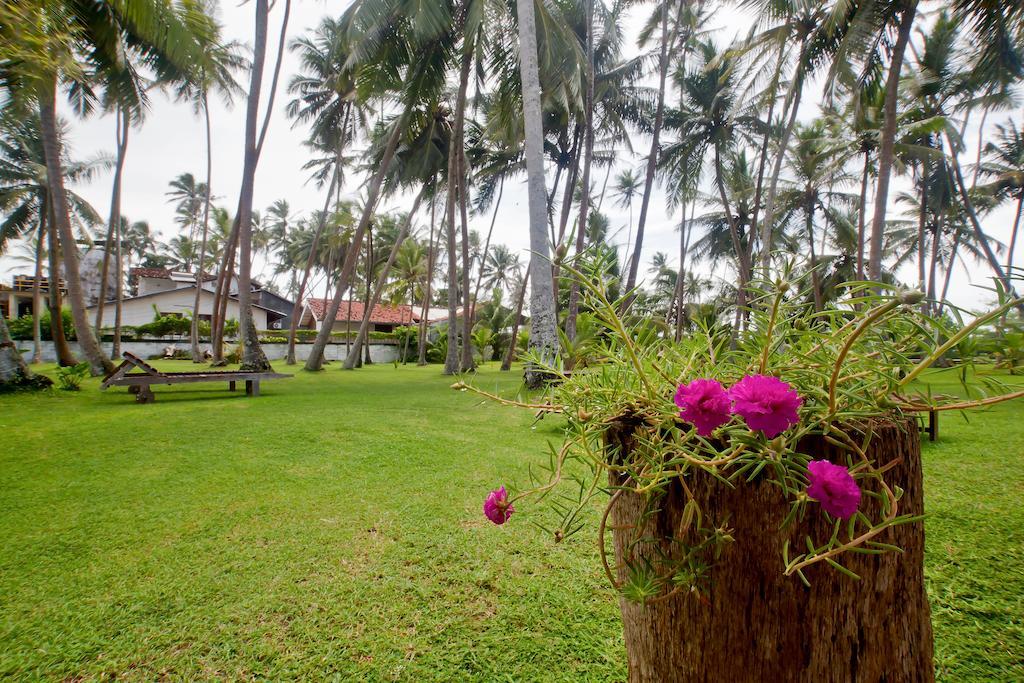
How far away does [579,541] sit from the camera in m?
2.41

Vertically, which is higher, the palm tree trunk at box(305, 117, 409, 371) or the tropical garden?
the palm tree trunk at box(305, 117, 409, 371)

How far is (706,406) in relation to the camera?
672mm

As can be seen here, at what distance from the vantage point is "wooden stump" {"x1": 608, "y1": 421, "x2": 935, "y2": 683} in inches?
29.9

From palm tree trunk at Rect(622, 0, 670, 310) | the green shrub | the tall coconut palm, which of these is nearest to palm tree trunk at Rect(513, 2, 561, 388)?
the tall coconut palm

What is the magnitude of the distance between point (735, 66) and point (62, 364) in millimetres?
17572

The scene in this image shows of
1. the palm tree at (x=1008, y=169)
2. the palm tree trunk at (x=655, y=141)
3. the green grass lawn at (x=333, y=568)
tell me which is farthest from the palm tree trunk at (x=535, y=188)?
the palm tree at (x=1008, y=169)

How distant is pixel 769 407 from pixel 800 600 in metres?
0.39

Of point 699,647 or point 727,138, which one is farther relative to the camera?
point 727,138

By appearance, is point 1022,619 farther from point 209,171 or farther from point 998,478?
point 209,171

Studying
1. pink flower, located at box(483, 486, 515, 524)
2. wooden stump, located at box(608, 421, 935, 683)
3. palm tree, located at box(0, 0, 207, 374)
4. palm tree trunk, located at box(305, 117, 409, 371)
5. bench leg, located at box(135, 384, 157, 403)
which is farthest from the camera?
palm tree trunk, located at box(305, 117, 409, 371)

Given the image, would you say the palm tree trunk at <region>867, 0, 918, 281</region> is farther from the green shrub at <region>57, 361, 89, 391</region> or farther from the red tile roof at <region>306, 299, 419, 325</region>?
the red tile roof at <region>306, 299, 419, 325</region>

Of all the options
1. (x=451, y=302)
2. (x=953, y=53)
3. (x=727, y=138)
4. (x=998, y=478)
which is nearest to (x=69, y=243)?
(x=451, y=302)

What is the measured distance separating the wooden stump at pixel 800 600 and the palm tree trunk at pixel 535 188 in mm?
5378

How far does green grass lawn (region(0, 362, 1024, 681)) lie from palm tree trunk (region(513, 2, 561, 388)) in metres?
2.56
